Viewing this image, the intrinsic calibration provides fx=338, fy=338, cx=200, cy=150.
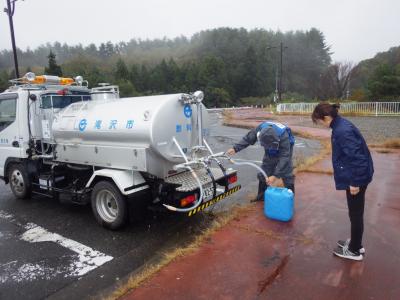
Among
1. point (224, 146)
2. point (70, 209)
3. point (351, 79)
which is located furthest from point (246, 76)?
point (70, 209)

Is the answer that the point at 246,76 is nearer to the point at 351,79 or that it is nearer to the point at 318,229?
the point at 351,79

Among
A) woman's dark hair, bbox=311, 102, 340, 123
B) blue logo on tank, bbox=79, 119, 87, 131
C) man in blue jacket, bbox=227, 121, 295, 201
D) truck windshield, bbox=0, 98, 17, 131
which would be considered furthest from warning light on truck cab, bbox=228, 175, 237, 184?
truck windshield, bbox=0, 98, 17, 131

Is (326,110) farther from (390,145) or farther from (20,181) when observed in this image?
(390,145)

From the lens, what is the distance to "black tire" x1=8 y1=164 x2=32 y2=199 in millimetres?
6689

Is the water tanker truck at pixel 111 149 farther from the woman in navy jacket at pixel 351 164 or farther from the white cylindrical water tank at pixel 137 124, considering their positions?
the woman in navy jacket at pixel 351 164

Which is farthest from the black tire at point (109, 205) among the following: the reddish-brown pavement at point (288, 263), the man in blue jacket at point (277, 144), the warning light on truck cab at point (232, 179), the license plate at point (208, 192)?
the man in blue jacket at point (277, 144)

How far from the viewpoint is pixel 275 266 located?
3.82 m

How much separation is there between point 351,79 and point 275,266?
58341mm

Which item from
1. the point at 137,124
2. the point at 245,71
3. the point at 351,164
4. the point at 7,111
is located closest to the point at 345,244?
the point at 351,164

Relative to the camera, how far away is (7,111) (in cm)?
667

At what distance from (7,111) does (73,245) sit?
345cm

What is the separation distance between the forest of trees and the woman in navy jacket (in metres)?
33.8

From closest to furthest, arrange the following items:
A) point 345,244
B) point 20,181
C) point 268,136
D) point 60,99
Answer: point 345,244
point 268,136
point 60,99
point 20,181

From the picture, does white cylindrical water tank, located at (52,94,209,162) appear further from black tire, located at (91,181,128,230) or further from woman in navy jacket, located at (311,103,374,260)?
woman in navy jacket, located at (311,103,374,260)
